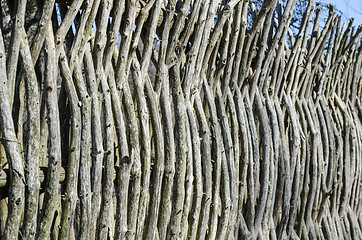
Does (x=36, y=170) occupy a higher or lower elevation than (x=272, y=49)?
lower

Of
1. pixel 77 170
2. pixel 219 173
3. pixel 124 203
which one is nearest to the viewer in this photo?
pixel 77 170

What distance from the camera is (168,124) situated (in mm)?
2012

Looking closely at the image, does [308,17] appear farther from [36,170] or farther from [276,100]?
[36,170]

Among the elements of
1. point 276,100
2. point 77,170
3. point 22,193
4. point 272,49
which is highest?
point 272,49

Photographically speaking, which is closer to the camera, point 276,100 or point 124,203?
point 124,203

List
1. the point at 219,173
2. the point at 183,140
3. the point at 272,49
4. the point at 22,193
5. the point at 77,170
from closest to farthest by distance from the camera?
the point at 22,193, the point at 77,170, the point at 183,140, the point at 219,173, the point at 272,49

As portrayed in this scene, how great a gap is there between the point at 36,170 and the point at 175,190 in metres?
0.67

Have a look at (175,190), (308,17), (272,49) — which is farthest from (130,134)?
(308,17)

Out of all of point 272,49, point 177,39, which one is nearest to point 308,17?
point 272,49

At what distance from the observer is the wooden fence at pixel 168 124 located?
1.62 meters

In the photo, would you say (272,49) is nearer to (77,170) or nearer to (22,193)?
(77,170)

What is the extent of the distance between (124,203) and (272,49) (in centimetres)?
122

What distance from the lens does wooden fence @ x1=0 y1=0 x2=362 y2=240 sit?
162 cm

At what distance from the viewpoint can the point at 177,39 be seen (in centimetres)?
209
